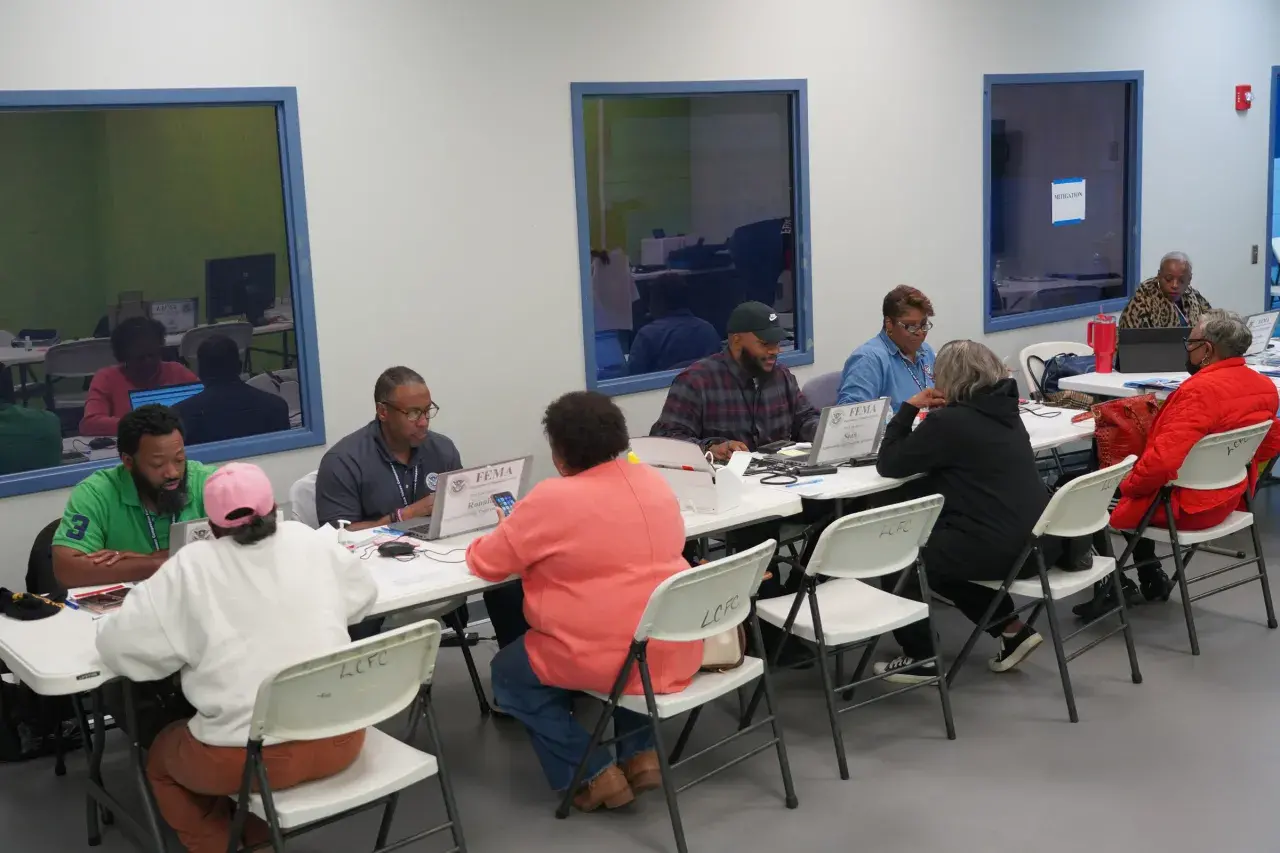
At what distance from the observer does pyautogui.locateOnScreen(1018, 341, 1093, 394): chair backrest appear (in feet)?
22.3

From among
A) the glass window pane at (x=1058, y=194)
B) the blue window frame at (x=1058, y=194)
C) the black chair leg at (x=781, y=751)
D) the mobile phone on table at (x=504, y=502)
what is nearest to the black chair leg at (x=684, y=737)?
the black chair leg at (x=781, y=751)

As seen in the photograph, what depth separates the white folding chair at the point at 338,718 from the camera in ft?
9.05

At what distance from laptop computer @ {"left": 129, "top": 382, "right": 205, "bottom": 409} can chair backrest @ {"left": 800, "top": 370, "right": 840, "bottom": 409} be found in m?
2.56

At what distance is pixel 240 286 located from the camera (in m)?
4.87

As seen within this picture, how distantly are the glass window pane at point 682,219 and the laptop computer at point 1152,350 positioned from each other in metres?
1.56

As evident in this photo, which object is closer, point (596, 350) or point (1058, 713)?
point (1058, 713)

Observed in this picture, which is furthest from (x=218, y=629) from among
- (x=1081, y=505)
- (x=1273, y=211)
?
(x=1273, y=211)

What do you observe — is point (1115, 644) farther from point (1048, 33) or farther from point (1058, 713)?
point (1048, 33)

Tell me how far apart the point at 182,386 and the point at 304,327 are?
1.60ft

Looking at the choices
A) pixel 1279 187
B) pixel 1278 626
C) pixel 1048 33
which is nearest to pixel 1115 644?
pixel 1278 626

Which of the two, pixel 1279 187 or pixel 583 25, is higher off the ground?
pixel 583 25

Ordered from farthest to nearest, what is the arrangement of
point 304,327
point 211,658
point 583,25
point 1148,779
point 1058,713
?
point 583,25 < point 304,327 < point 1058,713 < point 1148,779 < point 211,658

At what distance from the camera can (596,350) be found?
5.86m

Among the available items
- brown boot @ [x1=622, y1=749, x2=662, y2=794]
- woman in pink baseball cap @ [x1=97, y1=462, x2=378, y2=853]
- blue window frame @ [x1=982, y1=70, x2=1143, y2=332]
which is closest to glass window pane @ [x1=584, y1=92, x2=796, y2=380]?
blue window frame @ [x1=982, y1=70, x2=1143, y2=332]
